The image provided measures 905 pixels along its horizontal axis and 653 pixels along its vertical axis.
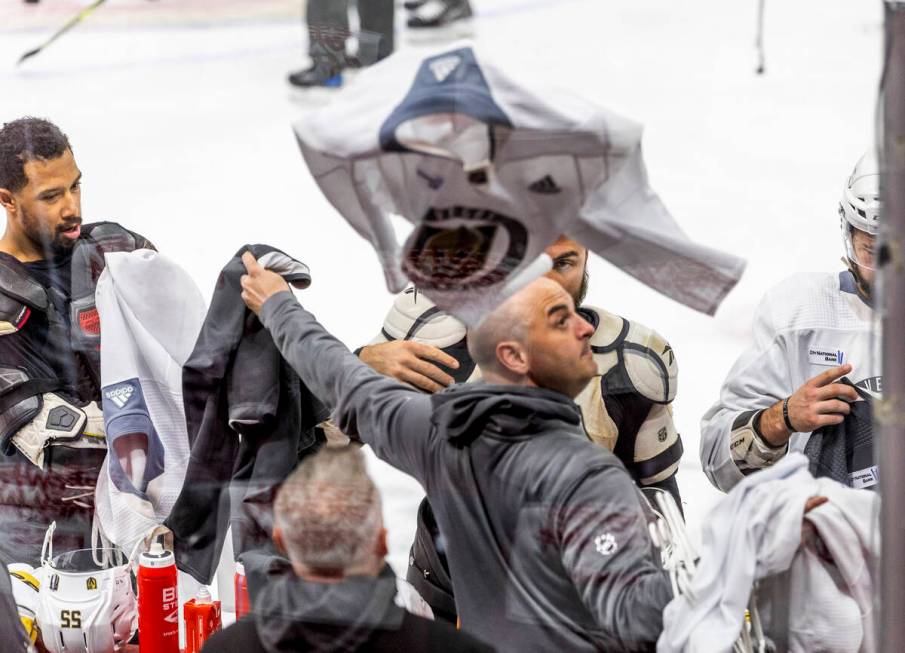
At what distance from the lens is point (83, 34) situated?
2.41m

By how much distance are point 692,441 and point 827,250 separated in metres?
0.42

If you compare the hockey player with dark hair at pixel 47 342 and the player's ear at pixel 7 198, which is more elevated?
the player's ear at pixel 7 198

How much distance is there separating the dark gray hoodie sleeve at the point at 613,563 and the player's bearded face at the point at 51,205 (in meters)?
1.17

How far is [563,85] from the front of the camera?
6.71ft

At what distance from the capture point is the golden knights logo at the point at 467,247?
6.82ft

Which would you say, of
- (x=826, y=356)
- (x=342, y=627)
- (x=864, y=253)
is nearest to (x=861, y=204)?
(x=864, y=253)

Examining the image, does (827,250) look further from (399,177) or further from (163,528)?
(163,528)

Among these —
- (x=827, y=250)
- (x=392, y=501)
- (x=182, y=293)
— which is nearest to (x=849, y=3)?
(x=827, y=250)

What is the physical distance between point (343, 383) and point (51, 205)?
744 millimetres

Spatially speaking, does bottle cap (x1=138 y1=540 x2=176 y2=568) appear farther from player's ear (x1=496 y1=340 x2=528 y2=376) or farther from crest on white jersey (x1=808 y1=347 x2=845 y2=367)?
crest on white jersey (x1=808 y1=347 x2=845 y2=367)

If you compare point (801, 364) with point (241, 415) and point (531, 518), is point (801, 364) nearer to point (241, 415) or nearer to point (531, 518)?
point (531, 518)

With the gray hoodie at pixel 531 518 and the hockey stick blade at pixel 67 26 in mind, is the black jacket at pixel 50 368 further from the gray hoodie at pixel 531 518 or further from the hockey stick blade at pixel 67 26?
the gray hoodie at pixel 531 518

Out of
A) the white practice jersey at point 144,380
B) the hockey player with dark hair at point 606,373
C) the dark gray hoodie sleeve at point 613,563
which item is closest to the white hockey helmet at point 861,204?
the hockey player with dark hair at point 606,373

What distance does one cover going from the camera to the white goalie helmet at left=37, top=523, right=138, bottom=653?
8.45 ft
